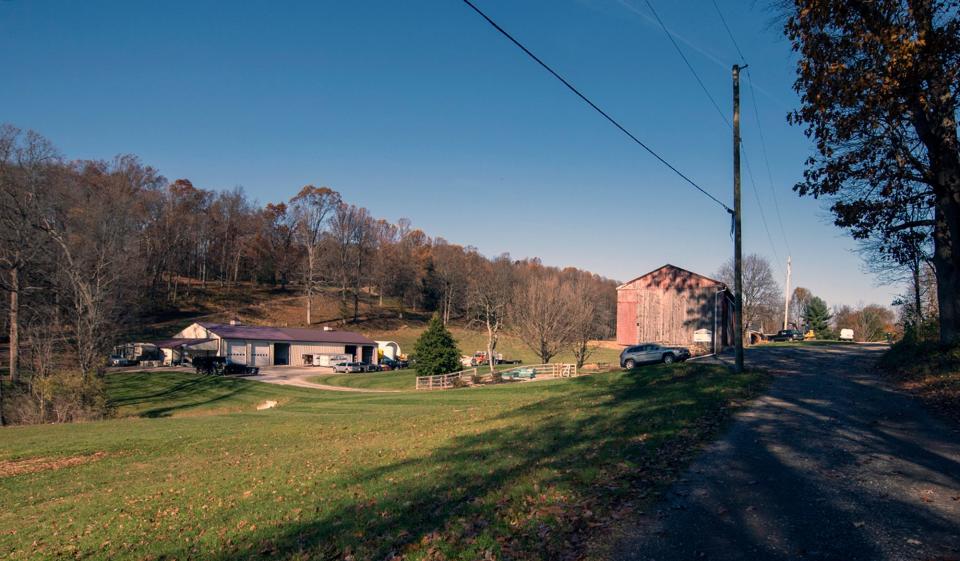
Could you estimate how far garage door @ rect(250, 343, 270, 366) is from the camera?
221 ft

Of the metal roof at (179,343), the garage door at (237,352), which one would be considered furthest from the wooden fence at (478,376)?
the metal roof at (179,343)

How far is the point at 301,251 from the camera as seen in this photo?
111 m

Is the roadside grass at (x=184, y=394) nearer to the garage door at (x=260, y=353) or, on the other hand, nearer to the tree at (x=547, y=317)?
the garage door at (x=260, y=353)

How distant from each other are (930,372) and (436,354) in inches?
1445

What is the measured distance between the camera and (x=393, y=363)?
7275 cm

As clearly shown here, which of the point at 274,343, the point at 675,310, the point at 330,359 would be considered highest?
the point at 675,310

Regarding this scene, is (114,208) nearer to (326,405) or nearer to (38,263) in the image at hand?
(38,263)

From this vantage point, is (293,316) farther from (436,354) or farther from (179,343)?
(436,354)

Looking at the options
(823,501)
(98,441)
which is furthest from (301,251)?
(823,501)

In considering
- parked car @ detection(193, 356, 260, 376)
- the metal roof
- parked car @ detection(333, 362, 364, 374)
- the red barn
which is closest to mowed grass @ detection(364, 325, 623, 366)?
parked car @ detection(333, 362, 364, 374)

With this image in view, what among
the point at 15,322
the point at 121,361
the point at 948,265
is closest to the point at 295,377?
the point at 121,361

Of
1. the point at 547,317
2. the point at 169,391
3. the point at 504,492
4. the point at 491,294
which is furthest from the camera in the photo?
the point at 491,294

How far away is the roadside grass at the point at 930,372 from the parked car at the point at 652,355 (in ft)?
38.2

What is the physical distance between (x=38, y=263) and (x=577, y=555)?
4463cm
